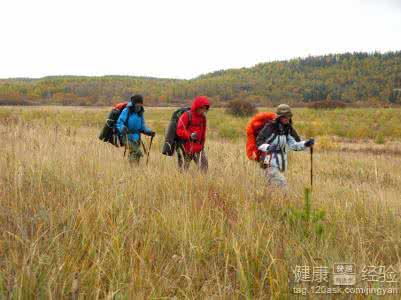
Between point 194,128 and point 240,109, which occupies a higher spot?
point 240,109

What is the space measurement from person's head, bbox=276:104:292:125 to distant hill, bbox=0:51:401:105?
226ft

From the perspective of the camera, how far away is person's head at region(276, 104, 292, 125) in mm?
5422

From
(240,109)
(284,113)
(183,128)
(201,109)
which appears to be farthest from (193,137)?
(240,109)

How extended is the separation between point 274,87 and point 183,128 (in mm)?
120982

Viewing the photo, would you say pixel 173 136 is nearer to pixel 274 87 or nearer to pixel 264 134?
pixel 264 134

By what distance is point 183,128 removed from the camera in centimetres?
610

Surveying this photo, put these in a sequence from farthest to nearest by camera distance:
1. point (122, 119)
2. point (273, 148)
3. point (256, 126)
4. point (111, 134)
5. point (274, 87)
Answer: point (274, 87) → point (111, 134) → point (122, 119) → point (256, 126) → point (273, 148)

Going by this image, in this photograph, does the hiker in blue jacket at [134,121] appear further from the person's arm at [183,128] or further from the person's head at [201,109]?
the person's head at [201,109]

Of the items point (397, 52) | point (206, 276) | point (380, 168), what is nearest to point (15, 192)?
point (206, 276)

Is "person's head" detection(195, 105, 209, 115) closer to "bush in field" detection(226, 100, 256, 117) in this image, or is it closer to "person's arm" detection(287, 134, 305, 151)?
"person's arm" detection(287, 134, 305, 151)

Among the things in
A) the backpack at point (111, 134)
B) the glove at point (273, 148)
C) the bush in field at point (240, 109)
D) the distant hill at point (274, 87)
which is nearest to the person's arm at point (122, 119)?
the backpack at point (111, 134)

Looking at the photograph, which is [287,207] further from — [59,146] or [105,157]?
[59,146]

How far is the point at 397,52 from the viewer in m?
170

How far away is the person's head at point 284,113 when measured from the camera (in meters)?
5.42
